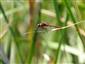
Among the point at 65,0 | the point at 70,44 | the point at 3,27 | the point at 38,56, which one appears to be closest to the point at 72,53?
the point at 70,44

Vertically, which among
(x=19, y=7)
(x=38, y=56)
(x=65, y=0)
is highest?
(x=65, y=0)

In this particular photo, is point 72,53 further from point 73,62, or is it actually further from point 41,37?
point 41,37

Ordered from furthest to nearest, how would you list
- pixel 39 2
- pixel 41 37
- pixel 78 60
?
pixel 41 37 → pixel 39 2 → pixel 78 60

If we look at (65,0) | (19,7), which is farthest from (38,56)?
(65,0)

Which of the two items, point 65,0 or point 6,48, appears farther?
point 6,48

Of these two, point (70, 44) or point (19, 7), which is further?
point (19, 7)

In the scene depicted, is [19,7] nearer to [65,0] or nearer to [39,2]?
[39,2]

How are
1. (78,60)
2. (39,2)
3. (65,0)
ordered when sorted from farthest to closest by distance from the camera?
(39,2) < (78,60) < (65,0)

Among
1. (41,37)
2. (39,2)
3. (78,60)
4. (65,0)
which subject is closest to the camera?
(65,0)

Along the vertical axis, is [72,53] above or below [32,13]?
below
